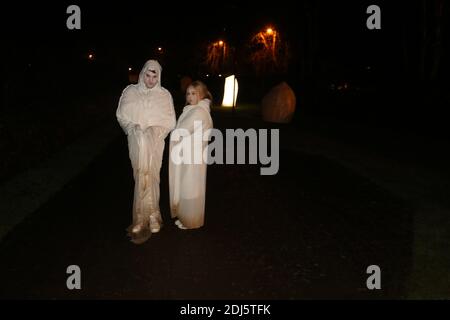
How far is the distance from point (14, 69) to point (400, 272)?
1341 centimetres

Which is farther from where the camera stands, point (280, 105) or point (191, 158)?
point (280, 105)

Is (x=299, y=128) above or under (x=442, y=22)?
under

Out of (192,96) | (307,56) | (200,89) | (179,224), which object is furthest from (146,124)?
(307,56)

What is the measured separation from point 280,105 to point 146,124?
58.1ft

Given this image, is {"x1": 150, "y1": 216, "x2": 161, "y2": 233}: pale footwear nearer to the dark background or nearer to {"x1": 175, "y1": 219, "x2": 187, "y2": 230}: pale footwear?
{"x1": 175, "y1": 219, "x2": 187, "y2": 230}: pale footwear

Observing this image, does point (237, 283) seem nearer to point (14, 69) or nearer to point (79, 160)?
point (79, 160)

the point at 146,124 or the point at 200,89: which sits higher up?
the point at 200,89

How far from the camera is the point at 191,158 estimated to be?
6.82 m

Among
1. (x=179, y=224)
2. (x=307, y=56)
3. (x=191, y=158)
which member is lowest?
(x=179, y=224)

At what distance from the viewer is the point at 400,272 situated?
18.7ft

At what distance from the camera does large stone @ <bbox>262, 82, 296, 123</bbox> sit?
2384cm

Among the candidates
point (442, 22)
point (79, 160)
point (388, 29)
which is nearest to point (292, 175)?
point (79, 160)
